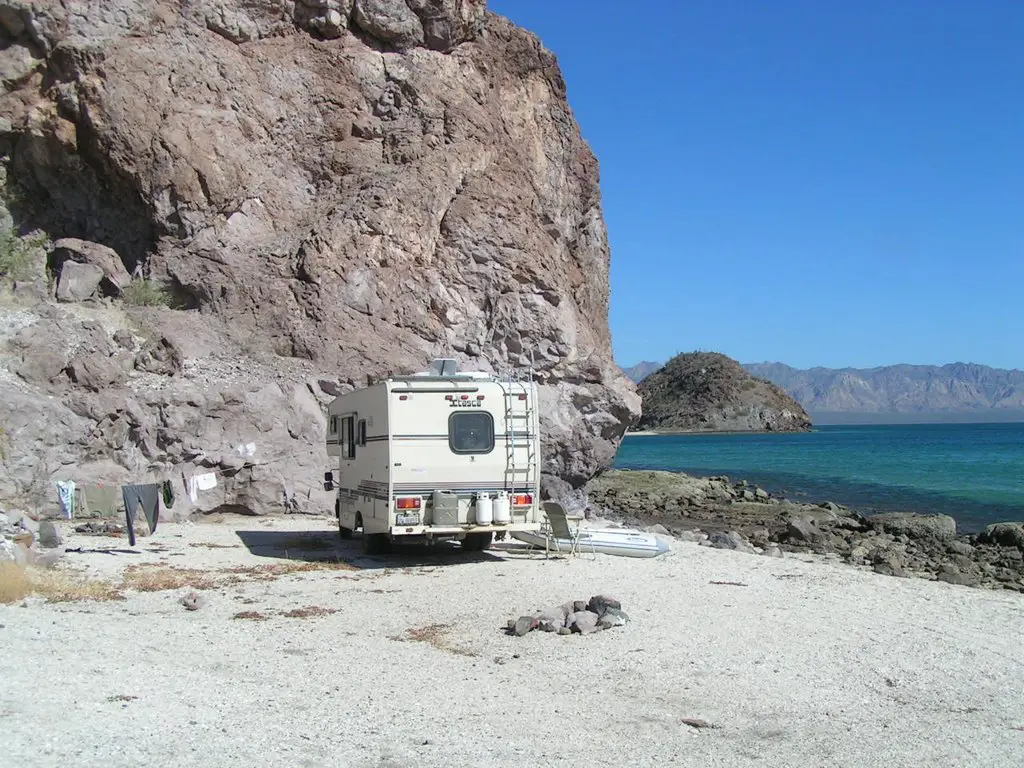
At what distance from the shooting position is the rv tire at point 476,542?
54.6 ft

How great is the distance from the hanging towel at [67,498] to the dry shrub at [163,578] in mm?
5474

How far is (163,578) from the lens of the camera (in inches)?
526

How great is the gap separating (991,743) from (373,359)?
67.0 ft

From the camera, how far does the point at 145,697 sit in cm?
715

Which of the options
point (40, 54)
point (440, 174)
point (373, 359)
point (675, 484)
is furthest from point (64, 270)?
point (675, 484)

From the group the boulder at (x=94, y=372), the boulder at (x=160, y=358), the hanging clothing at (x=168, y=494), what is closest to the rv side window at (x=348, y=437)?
the hanging clothing at (x=168, y=494)

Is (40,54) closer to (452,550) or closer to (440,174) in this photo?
(440,174)

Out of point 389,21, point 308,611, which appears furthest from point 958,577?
point 389,21

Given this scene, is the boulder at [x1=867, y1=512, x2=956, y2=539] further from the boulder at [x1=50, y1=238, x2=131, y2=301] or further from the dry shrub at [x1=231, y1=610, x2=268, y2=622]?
the boulder at [x1=50, y1=238, x2=131, y2=301]

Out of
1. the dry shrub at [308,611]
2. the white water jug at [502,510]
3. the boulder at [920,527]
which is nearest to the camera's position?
the dry shrub at [308,611]

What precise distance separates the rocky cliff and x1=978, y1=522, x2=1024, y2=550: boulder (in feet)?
436

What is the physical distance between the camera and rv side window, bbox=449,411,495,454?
15.2 metres

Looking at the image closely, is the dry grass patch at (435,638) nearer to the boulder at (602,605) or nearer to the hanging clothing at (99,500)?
the boulder at (602,605)

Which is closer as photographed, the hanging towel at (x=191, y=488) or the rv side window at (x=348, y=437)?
the rv side window at (x=348, y=437)
